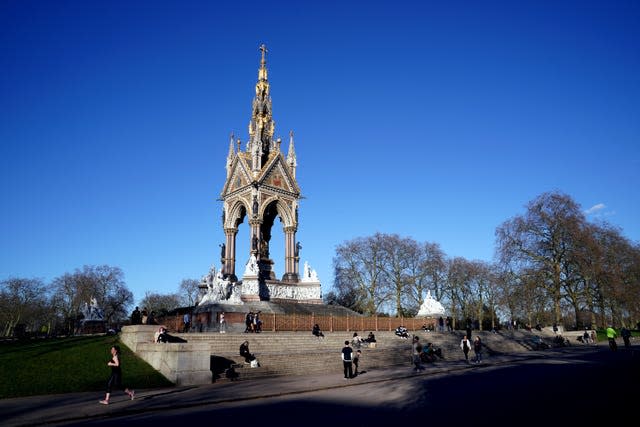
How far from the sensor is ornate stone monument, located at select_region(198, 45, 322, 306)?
33.1 meters

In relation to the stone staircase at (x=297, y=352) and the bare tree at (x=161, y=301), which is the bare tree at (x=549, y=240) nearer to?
the stone staircase at (x=297, y=352)

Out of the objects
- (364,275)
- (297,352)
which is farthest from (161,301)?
(297,352)

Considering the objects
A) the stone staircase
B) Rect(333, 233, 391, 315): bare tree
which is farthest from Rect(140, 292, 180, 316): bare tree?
the stone staircase

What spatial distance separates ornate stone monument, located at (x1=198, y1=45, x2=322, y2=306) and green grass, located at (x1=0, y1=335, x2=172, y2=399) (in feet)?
49.0

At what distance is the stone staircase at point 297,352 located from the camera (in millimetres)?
16359

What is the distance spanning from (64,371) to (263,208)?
22792 mm

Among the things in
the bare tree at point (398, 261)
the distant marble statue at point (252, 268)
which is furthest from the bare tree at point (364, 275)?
the distant marble statue at point (252, 268)

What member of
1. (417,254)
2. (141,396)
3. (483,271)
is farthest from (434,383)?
(483,271)

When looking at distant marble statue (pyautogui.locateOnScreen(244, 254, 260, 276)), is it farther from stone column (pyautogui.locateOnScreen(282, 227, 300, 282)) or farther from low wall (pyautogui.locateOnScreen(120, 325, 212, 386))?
low wall (pyautogui.locateOnScreen(120, 325, 212, 386))

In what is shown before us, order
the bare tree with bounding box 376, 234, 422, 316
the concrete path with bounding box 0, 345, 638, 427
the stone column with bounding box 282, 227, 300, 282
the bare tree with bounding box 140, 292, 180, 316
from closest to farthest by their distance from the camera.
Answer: the concrete path with bounding box 0, 345, 638, 427 → the stone column with bounding box 282, 227, 300, 282 → the bare tree with bounding box 376, 234, 422, 316 → the bare tree with bounding box 140, 292, 180, 316

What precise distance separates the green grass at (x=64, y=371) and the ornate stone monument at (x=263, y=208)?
49.0 ft

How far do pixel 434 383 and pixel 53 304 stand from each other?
2710 inches

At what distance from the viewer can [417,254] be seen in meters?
53.7

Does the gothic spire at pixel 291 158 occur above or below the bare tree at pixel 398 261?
above
